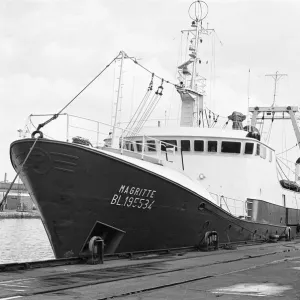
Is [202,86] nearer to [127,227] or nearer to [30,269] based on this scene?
[127,227]

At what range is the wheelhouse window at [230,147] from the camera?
20.0 m

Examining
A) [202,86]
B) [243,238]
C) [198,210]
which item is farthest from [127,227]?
[202,86]

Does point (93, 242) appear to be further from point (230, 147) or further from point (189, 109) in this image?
point (189, 109)

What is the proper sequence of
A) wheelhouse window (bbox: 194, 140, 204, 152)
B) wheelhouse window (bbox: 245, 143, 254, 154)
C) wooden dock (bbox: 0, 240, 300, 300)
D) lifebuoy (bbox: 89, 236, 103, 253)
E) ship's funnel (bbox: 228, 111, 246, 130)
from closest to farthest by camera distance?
1. wooden dock (bbox: 0, 240, 300, 300)
2. lifebuoy (bbox: 89, 236, 103, 253)
3. wheelhouse window (bbox: 194, 140, 204, 152)
4. wheelhouse window (bbox: 245, 143, 254, 154)
5. ship's funnel (bbox: 228, 111, 246, 130)

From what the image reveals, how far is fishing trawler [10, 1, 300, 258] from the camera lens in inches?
514

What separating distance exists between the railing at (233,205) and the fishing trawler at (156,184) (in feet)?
0.14

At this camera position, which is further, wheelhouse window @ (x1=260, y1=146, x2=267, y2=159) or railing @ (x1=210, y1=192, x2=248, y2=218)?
wheelhouse window @ (x1=260, y1=146, x2=267, y2=159)

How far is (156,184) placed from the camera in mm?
14539

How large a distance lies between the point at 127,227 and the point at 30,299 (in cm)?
626

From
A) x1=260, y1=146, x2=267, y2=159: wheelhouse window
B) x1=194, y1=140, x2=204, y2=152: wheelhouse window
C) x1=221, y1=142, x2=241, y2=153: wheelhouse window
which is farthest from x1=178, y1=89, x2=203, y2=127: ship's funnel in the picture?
x1=260, y1=146, x2=267, y2=159: wheelhouse window

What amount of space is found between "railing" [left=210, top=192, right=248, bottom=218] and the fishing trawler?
4 centimetres

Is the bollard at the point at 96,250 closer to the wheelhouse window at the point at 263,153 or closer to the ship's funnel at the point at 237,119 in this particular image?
the wheelhouse window at the point at 263,153

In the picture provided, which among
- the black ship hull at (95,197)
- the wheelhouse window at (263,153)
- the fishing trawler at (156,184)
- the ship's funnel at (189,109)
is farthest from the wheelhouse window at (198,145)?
the black ship hull at (95,197)

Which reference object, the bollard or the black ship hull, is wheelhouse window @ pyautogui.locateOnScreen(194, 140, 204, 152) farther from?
the bollard
